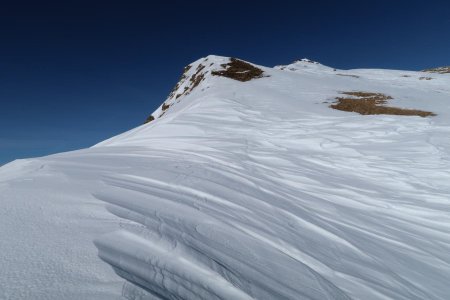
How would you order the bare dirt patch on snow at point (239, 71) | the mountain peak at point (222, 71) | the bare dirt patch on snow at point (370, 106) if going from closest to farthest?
1. the bare dirt patch on snow at point (370, 106)
2. the bare dirt patch on snow at point (239, 71)
3. the mountain peak at point (222, 71)

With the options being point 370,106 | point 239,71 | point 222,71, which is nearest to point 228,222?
point 370,106

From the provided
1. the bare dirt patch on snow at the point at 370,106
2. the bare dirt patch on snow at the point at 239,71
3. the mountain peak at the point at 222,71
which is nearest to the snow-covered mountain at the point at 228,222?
the bare dirt patch on snow at the point at 370,106

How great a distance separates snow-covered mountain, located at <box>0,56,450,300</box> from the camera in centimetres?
185

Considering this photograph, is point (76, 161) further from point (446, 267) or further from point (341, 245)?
point (446, 267)

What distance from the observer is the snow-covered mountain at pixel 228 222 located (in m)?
1.85

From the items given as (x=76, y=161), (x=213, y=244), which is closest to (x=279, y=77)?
(x=76, y=161)

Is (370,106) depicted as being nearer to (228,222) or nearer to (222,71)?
(222,71)

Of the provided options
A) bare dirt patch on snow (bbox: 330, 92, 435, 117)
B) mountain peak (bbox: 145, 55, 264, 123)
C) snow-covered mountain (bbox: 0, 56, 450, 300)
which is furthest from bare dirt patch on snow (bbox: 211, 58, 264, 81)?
snow-covered mountain (bbox: 0, 56, 450, 300)

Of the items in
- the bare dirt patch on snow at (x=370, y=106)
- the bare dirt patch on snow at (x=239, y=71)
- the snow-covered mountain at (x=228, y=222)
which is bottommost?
the snow-covered mountain at (x=228, y=222)

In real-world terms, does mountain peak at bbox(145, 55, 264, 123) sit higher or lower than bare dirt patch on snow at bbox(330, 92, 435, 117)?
higher

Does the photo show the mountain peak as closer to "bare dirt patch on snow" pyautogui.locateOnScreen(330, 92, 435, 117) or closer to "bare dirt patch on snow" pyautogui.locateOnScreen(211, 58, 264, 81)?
"bare dirt patch on snow" pyautogui.locateOnScreen(211, 58, 264, 81)

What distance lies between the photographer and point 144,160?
5.22m

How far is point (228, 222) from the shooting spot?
3037 mm

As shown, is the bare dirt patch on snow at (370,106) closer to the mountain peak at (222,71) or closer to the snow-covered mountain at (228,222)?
the snow-covered mountain at (228,222)
